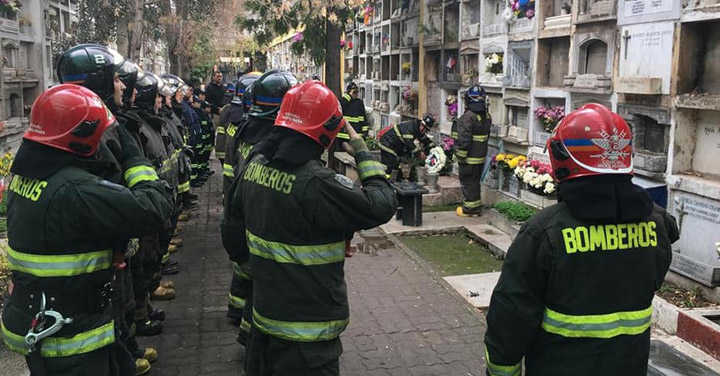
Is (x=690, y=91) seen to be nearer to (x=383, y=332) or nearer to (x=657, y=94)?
(x=657, y=94)

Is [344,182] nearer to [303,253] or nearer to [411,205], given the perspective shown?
[303,253]

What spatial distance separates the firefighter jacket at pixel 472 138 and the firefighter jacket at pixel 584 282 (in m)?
7.86

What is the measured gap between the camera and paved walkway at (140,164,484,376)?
5.00 m

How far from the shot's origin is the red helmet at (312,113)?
10.7 feet

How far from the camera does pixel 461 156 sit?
10469 mm

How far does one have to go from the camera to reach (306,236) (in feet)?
10.5

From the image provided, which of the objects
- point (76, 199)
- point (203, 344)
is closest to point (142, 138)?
point (203, 344)

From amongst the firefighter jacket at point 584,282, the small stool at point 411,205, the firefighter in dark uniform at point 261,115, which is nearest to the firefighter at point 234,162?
the firefighter in dark uniform at point 261,115

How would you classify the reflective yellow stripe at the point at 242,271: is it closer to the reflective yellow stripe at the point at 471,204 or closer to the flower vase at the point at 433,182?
the reflective yellow stripe at the point at 471,204

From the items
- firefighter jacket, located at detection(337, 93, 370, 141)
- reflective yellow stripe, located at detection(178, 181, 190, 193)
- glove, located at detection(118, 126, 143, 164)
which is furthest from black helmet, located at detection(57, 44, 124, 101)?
Answer: firefighter jacket, located at detection(337, 93, 370, 141)

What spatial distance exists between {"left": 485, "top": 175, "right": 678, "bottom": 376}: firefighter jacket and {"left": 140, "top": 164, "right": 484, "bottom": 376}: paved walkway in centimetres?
244

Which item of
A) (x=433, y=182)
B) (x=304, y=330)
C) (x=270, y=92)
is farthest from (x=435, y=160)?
(x=304, y=330)

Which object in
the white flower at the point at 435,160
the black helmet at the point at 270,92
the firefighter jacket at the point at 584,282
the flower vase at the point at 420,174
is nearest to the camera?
the firefighter jacket at the point at 584,282

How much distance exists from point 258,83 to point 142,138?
1046mm
